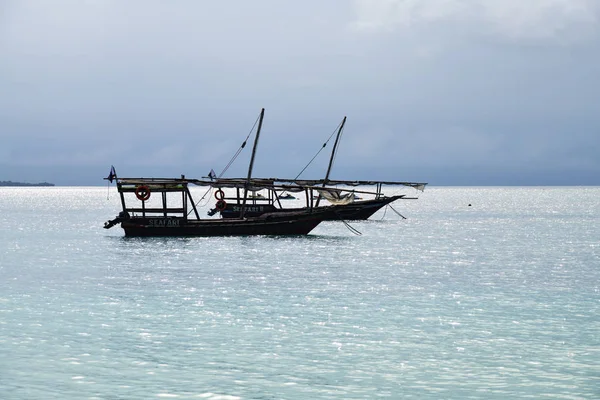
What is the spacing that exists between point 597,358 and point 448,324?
4822mm

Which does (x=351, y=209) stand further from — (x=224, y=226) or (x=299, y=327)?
(x=299, y=327)

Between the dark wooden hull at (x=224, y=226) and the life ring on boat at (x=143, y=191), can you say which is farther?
the dark wooden hull at (x=224, y=226)

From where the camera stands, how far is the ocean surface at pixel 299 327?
49.5 feet

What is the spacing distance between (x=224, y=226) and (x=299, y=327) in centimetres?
3021

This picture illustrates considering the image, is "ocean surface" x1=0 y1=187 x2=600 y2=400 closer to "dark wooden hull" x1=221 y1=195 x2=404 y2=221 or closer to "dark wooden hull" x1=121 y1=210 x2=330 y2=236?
"dark wooden hull" x1=121 y1=210 x2=330 y2=236

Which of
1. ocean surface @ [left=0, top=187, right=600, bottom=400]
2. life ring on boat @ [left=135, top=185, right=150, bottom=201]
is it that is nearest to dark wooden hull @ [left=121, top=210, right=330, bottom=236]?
life ring on boat @ [left=135, top=185, right=150, bottom=201]

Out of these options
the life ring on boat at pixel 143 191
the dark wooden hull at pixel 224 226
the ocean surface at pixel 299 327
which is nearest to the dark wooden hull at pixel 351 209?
the dark wooden hull at pixel 224 226

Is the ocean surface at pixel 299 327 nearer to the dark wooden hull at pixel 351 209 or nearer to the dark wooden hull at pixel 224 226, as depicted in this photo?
the dark wooden hull at pixel 224 226

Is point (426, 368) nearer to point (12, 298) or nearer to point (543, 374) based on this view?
point (543, 374)

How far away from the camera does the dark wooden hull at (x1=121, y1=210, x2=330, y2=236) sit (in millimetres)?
49719

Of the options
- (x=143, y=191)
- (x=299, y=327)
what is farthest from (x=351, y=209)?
(x=299, y=327)

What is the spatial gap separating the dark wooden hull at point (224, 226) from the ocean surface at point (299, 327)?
730 centimetres

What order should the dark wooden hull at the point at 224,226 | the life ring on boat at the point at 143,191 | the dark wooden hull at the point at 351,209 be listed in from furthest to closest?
the dark wooden hull at the point at 351,209 → the dark wooden hull at the point at 224,226 → the life ring on boat at the point at 143,191

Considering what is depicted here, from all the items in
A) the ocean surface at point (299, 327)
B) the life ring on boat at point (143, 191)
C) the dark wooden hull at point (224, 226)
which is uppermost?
the life ring on boat at point (143, 191)
